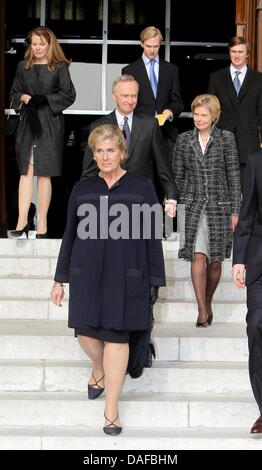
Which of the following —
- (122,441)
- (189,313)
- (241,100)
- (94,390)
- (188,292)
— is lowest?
(122,441)

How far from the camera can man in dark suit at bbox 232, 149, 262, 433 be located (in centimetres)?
827

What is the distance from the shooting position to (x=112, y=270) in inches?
331

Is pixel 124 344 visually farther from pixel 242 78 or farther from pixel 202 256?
pixel 242 78

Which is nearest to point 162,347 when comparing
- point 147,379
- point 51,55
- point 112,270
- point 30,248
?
point 147,379

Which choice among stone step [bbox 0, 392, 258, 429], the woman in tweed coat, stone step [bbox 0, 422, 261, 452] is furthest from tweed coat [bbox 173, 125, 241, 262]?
stone step [bbox 0, 422, 261, 452]

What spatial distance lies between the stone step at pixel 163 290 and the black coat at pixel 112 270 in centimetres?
233

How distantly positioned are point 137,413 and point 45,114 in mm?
3988

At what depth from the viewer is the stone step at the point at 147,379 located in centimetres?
919

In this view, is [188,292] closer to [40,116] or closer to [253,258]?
[40,116]

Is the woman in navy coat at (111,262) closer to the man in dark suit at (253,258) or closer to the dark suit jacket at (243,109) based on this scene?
the man in dark suit at (253,258)

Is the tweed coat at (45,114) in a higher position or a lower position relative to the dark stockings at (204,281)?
higher

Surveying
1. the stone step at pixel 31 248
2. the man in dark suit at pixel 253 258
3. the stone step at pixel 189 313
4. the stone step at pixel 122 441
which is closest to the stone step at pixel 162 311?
the stone step at pixel 189 313
